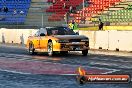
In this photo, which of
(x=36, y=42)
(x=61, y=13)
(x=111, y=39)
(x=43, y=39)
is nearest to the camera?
(x=43, y=39)

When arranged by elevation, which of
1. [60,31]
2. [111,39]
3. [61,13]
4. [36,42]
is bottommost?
[111,39]

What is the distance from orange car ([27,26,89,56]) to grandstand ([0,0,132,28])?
1871cm

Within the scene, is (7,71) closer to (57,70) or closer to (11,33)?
(57,70)

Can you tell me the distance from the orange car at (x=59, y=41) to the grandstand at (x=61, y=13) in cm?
1871

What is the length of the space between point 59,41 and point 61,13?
31247 mm

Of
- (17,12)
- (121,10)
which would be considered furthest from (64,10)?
(121,10)

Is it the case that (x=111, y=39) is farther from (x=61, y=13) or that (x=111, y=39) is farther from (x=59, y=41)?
(x=61, y=13)

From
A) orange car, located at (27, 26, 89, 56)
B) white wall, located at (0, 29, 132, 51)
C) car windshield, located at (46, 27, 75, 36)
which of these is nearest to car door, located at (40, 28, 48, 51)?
orange car, located at (27, 26, 89, 56)

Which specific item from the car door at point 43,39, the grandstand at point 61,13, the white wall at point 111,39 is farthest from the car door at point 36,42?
the grandstand at point 61,13

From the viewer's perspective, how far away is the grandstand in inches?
1837

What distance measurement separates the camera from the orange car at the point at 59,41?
2359 centimetres

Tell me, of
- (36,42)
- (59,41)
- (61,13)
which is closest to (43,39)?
(36,42)

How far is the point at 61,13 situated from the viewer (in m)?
54.6

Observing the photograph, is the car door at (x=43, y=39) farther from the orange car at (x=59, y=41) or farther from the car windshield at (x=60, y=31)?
the car windshield at (x=60, y=31)
